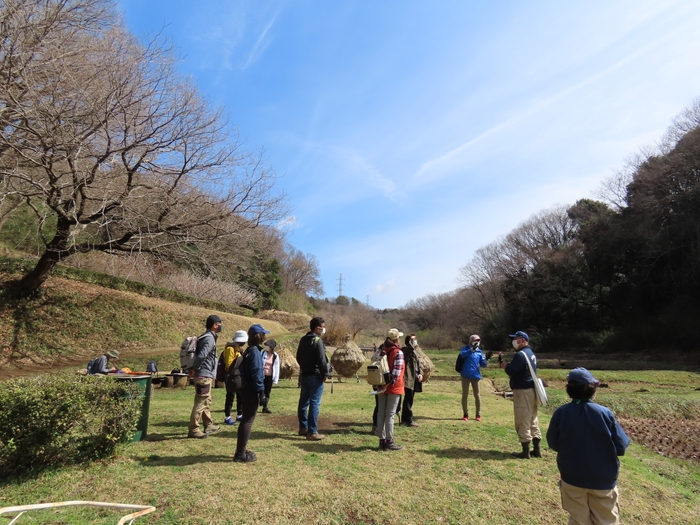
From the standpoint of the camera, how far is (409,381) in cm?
753

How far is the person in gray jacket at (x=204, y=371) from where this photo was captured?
20.1 ft

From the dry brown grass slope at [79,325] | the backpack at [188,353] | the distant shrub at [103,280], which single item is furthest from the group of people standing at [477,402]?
the distant shrub at [103,280]

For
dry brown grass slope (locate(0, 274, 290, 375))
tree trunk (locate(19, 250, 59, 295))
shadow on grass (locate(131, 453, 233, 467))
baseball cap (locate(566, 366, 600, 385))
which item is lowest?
shadow on grass (locate(131, 453, 233, 467))

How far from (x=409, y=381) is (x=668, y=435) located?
6129mm

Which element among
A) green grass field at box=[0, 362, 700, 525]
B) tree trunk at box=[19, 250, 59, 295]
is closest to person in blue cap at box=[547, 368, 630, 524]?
green grass field at box=[0, 362, 700, 525]

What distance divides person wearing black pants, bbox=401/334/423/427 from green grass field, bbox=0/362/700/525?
1.02 ft

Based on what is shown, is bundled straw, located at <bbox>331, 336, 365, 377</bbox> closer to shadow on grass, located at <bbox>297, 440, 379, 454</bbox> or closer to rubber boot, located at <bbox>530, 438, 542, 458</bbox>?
shadow on grass, located at <bbox>297, 440, 379, 454</bbox>

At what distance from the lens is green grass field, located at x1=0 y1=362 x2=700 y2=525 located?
13.1ft

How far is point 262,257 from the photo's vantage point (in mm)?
15742

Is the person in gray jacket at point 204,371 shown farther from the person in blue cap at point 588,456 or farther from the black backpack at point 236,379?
the person in blue cap at point 588,456

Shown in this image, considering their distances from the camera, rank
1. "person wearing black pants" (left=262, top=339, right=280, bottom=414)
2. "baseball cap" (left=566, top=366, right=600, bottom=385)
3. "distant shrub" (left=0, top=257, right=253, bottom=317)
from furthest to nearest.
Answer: "distant shrub" (left=0, top=257, right=253, bottom=317) → "person wearing black pants" (left=262, top=339, right=280, bottom=414) → "baseball cap" (left=566, top=366, right=600, bottom=385)

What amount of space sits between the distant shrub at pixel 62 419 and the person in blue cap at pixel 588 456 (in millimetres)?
4852

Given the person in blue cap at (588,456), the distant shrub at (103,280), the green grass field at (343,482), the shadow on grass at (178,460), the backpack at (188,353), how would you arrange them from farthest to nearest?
the distant shrub at (103,280) < the backpack at (188,353) < the shadow on grass at (178,460) < the green grass field at (343,482) < the person in blue cap at (588,456)

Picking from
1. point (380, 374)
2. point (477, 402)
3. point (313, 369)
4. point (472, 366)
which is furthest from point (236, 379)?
point (477, 402)
